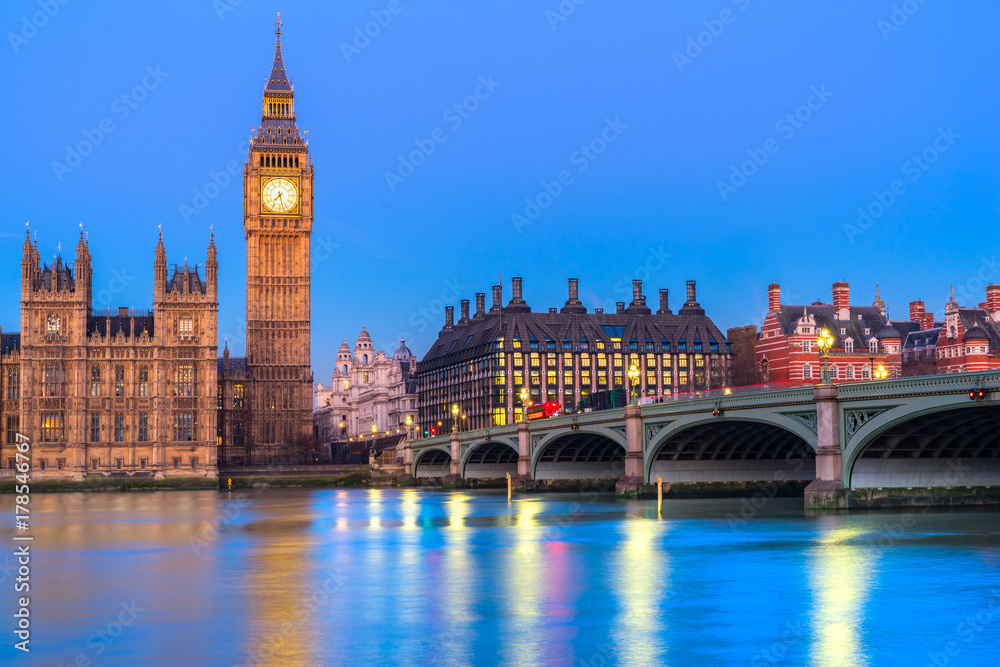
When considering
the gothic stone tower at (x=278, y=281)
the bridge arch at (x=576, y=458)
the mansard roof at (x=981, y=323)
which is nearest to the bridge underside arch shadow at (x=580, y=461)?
the bridge arch at (x=576, y=458)

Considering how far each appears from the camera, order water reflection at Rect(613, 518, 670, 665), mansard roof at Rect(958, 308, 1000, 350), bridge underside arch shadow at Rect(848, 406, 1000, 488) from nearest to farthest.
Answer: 1. water reflection at Rect(613, 518, 670, 665)
2. bridge underside arch shadow at Rect(848, 406, 1000, 488)
3. mansard roof at Rect(958, 308, 1000, 350)

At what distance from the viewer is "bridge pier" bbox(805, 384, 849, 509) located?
2384 inches

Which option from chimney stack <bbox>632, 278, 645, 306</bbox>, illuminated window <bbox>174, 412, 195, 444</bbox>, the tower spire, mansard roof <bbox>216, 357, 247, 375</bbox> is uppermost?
the tower spire

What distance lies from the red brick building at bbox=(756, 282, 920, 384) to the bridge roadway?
44.1 metres

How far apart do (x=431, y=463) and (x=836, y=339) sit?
164 ft

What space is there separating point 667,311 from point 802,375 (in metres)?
52.2

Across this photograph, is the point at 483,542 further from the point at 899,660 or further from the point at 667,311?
the point at 667,311

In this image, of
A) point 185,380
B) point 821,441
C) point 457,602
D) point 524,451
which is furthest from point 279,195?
point 457,602

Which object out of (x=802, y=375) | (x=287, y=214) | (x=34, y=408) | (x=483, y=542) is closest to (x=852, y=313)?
(x=802, y=375)

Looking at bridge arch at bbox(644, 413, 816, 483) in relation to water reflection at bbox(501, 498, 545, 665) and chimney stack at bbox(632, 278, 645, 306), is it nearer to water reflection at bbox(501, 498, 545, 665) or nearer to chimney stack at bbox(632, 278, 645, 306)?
water reflection at bbox(501, 498, 545, 665)

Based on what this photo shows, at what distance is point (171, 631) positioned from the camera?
87.8 ft

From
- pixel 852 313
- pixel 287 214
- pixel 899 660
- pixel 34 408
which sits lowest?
pixel 899 660

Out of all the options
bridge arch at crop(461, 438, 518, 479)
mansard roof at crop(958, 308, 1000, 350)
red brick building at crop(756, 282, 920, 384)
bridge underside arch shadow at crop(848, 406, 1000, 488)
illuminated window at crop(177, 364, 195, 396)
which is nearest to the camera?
bridge underside arch shadow at crop(848, 406, 1000, 488)

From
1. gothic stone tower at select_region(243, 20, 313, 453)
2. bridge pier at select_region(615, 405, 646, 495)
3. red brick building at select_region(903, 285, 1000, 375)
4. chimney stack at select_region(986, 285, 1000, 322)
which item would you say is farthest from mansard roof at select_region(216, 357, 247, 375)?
chimney stack at select_region(986, 285, 1000, 322)
